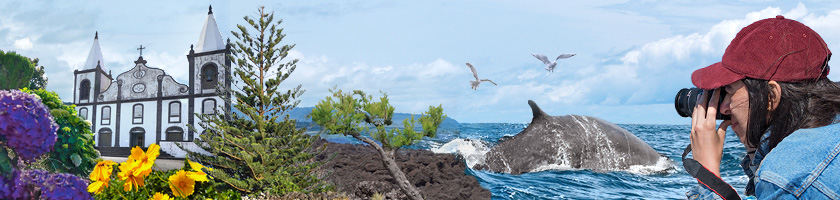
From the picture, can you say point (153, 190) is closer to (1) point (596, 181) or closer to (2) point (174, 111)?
(1) point (596, 181)

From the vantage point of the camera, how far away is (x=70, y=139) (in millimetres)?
6328

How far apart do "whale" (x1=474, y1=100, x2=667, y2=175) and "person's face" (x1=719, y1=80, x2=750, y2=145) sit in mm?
7178

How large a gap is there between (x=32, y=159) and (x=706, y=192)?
162 inches

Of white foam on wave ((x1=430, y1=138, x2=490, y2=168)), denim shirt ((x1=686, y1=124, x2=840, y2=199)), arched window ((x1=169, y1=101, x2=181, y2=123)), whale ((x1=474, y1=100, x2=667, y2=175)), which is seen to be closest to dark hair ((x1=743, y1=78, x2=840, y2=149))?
denim shirt ((x1=686, y1=124, x2=840, y2=199))

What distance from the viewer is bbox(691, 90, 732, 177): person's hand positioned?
5.21ft

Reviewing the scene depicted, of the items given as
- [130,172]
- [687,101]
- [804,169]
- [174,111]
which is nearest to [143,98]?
[174,111]

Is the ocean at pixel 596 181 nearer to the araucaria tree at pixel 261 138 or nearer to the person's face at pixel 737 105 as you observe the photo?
the araucaria tree at pixel 261 138

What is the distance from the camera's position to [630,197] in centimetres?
748

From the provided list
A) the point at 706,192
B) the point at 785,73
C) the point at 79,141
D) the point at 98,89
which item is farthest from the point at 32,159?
the point at 98,89

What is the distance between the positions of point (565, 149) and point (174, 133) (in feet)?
45.5

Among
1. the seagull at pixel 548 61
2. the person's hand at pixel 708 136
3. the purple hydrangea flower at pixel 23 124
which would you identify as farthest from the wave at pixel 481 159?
the person's hand at pixel 708 136

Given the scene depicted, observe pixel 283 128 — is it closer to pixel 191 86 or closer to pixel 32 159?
pixel 32 159

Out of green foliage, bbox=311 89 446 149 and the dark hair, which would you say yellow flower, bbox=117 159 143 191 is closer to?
the dark hair

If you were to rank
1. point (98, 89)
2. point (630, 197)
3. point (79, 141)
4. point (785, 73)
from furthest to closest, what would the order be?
point (98, 89) → point (630, 197) → point (79, 141) → point (785, 73)
